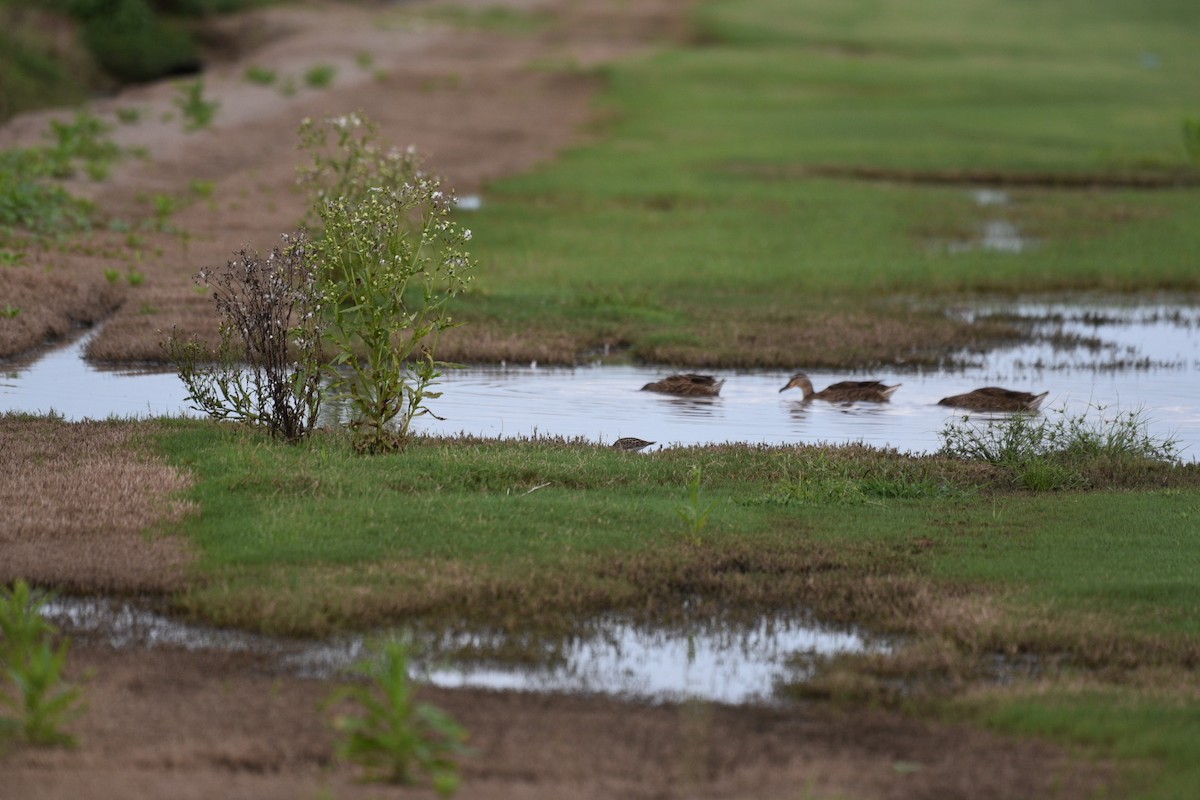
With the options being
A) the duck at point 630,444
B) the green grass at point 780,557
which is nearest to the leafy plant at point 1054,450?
the green grass at point 780,557

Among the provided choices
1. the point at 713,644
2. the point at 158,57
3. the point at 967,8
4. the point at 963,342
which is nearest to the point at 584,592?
the point at 713,644

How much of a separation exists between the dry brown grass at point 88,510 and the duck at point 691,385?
17.2ft

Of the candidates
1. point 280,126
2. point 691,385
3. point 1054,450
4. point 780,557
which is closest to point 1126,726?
point 780,557

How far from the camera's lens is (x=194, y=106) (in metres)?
39.0

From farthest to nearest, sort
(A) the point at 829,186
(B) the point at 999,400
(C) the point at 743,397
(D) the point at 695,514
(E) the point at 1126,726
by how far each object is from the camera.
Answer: (A) the point at 829,186 → (C) the point at 743,397 → (B) the point at 999,400 → (D) the point at 695,514 → (E) the point at 1126,726

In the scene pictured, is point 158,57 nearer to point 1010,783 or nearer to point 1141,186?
point 1141,186

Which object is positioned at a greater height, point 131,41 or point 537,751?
point 131,41

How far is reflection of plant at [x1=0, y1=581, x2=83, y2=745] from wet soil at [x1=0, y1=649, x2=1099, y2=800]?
0.39 ft

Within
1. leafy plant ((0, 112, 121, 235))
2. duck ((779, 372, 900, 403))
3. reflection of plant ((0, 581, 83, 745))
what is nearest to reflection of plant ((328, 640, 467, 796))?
reflection of plant ((0, 581, 83, 745))

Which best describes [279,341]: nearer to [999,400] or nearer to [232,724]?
[232,724]

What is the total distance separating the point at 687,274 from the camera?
23.1 metres

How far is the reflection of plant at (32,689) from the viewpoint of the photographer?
21.5 feet

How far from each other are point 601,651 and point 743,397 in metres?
7.63

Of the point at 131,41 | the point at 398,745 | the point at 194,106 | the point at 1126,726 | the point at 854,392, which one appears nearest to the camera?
the point at 398,745
